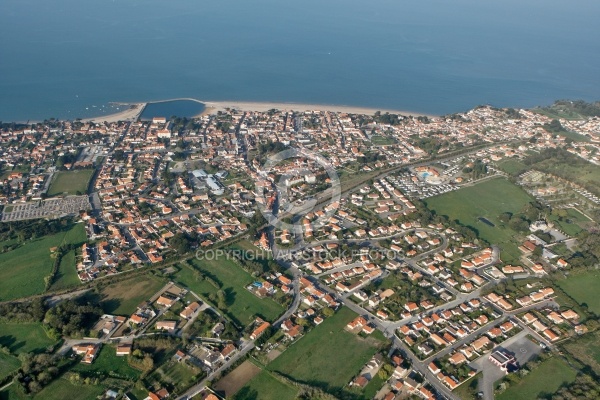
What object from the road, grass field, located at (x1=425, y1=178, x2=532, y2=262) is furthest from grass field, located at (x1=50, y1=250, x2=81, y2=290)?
grass field, located at (x1=425, y1=178, x2=532, y2=262)

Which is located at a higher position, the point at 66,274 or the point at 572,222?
the point at 572,222

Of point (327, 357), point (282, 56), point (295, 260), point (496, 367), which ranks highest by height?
point (282, 56)

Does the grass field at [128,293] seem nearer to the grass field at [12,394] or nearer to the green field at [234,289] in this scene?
the green field at [234,289]

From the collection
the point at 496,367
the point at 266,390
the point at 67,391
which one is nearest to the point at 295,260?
the point at 266,390

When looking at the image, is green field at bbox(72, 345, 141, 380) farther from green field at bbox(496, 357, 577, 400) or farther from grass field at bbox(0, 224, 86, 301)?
green field at bbox(496, 357, 577, 400)

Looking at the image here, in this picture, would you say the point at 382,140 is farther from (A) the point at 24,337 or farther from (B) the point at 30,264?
(A) the point at 24,337

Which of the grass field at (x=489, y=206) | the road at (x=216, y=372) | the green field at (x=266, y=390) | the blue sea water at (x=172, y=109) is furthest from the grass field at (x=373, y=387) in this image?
the blue sea water at (x=172, y=109)
